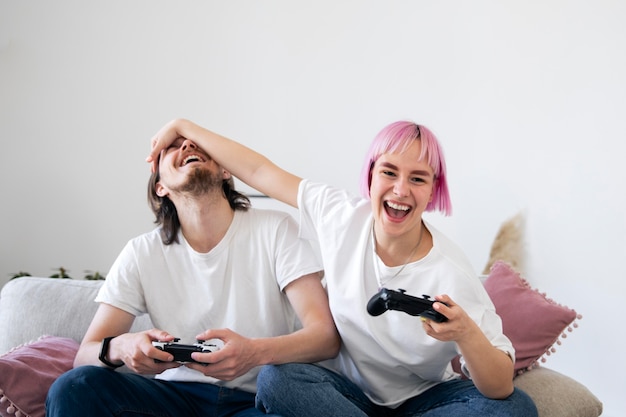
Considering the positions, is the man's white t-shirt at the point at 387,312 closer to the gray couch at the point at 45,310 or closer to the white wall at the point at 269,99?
the gray couch at the point at 45,310

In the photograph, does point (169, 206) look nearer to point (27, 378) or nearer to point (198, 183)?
point (198, 183)

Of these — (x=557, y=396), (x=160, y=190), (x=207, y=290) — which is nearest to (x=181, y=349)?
(x=207, y=290)

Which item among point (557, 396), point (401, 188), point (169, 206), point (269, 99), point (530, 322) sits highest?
point (269, 99)

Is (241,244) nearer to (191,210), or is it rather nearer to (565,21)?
(191,210)

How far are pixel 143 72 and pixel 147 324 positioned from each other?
1.99 meters

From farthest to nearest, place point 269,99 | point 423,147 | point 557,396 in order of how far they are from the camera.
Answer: point 269,99 < point 557,396 < point 423,147

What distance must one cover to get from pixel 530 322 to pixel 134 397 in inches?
42.2

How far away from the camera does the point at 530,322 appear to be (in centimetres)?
194

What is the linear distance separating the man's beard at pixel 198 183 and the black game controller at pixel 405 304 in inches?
26.5

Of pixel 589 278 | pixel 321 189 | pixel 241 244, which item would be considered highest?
pixel 321 189

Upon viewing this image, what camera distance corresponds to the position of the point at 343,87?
11.8 ft

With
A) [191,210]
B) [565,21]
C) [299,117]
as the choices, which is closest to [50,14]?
[299,117]

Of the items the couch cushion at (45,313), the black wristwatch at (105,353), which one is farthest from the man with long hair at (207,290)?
the couch cushion at (45,313)

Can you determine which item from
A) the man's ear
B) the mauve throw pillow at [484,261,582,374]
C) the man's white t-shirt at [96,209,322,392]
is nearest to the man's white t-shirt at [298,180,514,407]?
the man's white t-shirt at [96,209,322,392]
